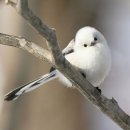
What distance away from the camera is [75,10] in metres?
3.12

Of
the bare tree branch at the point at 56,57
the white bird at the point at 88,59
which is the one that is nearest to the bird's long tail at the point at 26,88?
the white bird at the point at 88,59

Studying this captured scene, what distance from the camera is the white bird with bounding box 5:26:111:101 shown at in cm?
164

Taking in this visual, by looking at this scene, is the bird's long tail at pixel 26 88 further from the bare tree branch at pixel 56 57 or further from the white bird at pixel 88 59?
the bare tree branch at pixel 56 57

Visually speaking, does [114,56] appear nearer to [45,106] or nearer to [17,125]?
[45,106]

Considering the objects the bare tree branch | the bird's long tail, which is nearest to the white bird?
the bird's long tail

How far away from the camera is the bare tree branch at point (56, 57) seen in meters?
1.31

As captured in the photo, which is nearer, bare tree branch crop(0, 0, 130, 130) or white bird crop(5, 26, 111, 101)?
bare tree branch crop(0, 0, 130, 130)

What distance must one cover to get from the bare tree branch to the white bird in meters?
0.11

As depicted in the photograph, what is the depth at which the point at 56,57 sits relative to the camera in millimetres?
1409

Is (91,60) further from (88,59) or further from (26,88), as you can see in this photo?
(26,88)

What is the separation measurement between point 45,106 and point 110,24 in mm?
689

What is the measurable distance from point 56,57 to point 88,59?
0.79 ft

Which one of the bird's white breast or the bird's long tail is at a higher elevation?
the bird's long tail

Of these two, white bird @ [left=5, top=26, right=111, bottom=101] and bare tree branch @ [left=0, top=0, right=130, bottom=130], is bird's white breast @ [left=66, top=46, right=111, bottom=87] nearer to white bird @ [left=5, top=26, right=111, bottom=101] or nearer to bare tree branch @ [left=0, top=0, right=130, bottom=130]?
white bird @ [left=5, top=26, right=111, bottom=101]
